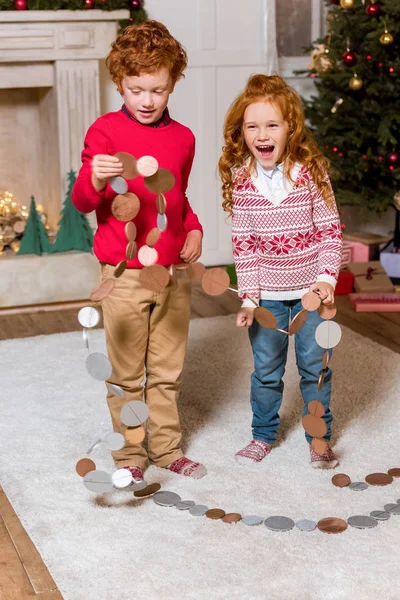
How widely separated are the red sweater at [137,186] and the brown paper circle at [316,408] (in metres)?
0.50

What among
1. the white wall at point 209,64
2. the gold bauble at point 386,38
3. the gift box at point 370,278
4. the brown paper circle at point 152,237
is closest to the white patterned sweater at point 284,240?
the brown paper circle at point 152,237

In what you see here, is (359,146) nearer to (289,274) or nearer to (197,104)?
(197,104)

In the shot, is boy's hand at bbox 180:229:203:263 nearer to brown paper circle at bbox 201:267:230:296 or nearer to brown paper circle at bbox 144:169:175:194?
brown paper circle at bbox 201:267:230:296

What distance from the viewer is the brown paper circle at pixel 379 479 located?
2236 mm

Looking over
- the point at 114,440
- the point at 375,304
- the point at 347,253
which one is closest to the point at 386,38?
the point at 347,253

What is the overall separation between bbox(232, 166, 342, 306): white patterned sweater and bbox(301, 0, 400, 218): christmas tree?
1.92 m

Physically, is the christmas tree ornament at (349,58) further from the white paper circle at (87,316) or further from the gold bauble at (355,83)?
the white paper circle at (87,316)

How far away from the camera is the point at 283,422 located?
2639 millimetres

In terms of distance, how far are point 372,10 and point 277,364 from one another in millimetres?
2271

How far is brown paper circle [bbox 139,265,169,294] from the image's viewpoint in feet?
6.40

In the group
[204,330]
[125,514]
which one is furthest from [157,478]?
[204,330]

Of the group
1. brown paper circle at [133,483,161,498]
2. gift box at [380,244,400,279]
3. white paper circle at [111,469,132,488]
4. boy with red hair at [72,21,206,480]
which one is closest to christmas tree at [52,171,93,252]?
gift box at [380,244,400,279]

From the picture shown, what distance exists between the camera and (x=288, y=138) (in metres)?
2.16

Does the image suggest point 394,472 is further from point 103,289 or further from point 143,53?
point 143,53
